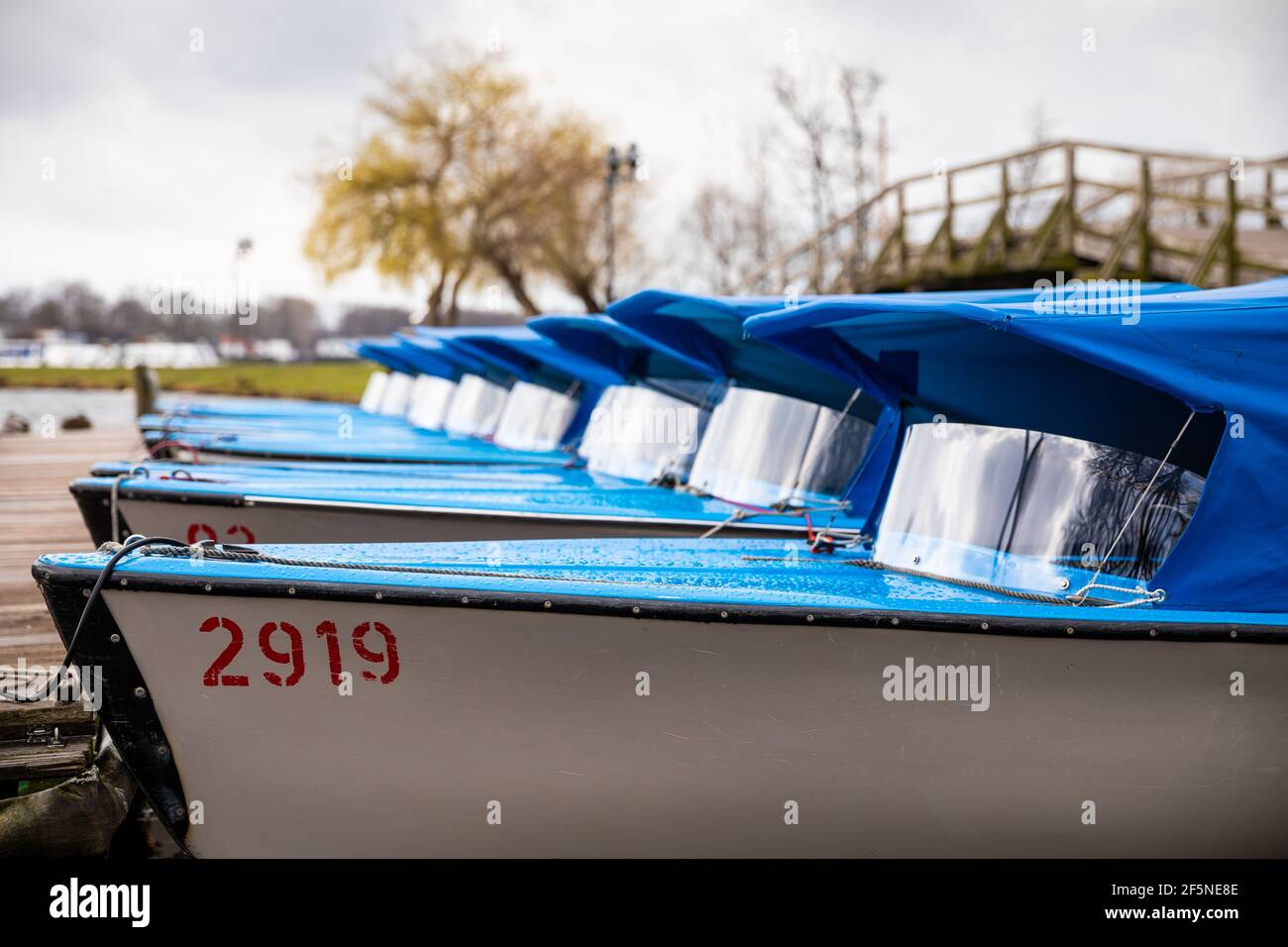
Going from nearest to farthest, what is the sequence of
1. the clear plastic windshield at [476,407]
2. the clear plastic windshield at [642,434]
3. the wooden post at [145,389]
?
1. the clear plastic windshield at [642,434]
2. the clear plastic windshield at [476,407]
3. the wooden post at [145,389]

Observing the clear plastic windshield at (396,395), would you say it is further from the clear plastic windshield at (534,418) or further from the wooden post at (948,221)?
the wooden post at (948,221)

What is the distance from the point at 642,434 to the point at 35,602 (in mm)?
4064

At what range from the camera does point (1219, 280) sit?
14.1 m

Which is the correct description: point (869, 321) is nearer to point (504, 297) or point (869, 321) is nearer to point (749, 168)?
point (749, 168)

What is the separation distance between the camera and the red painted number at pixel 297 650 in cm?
386

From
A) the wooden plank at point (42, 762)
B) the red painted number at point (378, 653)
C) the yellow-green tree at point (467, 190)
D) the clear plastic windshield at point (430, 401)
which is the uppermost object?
the yellow-green tree at point (467, 190)

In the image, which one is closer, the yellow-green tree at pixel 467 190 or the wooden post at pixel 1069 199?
the wooden post at pixel 1069 199

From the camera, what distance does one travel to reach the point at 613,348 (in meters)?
8.48

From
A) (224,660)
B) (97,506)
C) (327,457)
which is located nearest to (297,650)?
(224,660)

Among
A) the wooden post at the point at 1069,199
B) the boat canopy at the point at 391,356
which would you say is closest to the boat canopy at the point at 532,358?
the boat canopy at the point at 391,356

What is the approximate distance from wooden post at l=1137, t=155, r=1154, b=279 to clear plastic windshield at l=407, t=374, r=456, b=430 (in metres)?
8.50

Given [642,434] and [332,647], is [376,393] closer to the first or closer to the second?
[642,434]

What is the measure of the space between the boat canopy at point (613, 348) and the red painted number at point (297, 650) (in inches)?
156

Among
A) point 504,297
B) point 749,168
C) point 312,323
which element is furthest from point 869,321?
point 312,323
